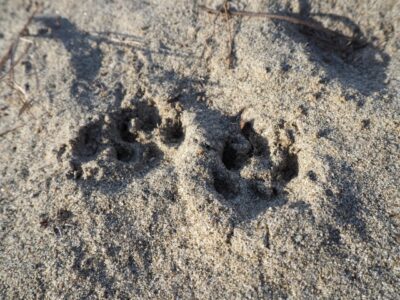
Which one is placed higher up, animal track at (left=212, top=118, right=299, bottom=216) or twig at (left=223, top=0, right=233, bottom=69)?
twig at (left=223, top=0, right=233, bottom=69)

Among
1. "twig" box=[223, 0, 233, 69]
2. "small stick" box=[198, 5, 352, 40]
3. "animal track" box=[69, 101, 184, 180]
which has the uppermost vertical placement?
"small stick" box=[198, 5, 352, 40]

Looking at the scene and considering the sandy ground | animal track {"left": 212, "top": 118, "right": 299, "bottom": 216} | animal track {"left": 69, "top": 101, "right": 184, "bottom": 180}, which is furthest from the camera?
animal track {"left": 69, "top": 101, "right": 184, "bottom": 180}

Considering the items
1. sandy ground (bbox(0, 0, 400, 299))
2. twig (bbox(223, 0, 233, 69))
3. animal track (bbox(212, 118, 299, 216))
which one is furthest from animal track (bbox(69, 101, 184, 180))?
twig (bbox(223, 0, 233, 69))

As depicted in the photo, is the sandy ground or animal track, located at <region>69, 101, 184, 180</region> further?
animal track, located at <region>69, 101, 184, 180</region>

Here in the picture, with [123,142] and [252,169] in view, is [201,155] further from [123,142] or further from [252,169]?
[123,142]

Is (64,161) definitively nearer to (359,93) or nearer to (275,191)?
(275,191)

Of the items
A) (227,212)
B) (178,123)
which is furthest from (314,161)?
(178,123)

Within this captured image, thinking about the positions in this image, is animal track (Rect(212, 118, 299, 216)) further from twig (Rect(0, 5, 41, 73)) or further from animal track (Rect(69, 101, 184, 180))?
twig (Rect(0, 5, 41, 73))

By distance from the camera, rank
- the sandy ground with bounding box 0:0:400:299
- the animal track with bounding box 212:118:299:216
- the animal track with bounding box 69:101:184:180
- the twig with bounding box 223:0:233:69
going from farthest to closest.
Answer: the twig with bounding box 223:0:233:69 → the animal track with bounding box 69:101:184:180 → the animal track with bounding box 212:118:299:216 → the sandy ground with bounding box 0:0:400:299

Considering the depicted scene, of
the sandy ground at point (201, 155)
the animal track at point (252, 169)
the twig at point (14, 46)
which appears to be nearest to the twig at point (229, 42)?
the sandy ground at point (201, 155)
